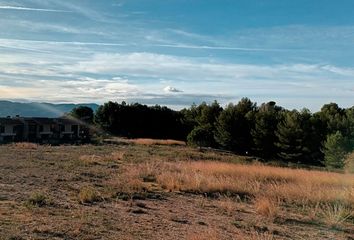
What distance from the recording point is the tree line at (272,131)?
42469 mm

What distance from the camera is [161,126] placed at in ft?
213

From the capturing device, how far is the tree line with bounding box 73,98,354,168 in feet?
139

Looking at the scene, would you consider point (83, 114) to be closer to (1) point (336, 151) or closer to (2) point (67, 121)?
(2) point (67, 121)

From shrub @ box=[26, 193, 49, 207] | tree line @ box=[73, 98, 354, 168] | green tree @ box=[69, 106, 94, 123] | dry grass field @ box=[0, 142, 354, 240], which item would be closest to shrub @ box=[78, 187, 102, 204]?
dry grass field @ box=[0, 142, 354, 240]

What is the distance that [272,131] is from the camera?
47.0 metres

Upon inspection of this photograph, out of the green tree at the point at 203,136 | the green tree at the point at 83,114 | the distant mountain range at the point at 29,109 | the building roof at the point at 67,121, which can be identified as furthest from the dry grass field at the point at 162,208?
the distant mountain range at the point at 29,109

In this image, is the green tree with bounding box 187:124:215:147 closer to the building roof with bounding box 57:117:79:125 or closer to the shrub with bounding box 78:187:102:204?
the building roof with bounding box 57:117:79:125

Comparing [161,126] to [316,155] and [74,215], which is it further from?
[74,215]

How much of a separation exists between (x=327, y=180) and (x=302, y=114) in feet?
101

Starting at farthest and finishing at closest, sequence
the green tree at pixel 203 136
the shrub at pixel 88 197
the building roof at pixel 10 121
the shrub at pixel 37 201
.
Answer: the green tree at pixel 203 136 → the building roof at pixel 10 121 → the shrub at pixel 88 197 → the shrub at pixel 37 201

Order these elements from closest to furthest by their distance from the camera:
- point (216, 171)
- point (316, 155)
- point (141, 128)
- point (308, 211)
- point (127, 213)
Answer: point (127, 213), point (308, 211), point (216, 171), point (316, 155), point (141, 128)

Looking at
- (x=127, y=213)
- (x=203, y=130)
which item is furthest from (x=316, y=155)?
(x=127, y=213)

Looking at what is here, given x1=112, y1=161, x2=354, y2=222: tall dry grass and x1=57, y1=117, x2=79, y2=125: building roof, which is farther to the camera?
x1=57, y1=117, x2=79, y2=125: building roof

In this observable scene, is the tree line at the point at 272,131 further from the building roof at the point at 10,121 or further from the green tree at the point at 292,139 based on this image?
the building roof at the point at 10,121
